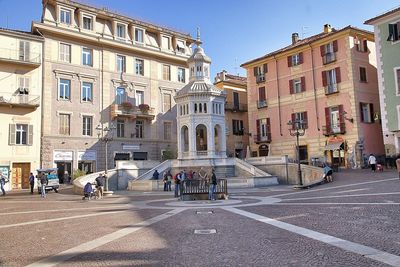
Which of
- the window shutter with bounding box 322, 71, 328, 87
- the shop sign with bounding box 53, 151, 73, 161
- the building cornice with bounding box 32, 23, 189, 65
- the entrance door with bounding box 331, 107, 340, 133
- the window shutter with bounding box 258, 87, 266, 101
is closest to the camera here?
the shop sign with bounding box 53, 151, 73, 161

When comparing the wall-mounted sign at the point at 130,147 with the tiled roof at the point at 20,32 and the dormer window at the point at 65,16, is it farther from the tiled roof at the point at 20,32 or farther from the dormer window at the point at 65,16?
the dormer window at the point at 65,16

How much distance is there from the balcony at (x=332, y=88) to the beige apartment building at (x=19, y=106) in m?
Result: 27.4

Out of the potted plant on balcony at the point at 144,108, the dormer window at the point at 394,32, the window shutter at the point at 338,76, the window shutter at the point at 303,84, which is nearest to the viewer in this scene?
the dormer window at the point at 394,32

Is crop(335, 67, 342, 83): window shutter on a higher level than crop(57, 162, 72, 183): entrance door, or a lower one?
higher

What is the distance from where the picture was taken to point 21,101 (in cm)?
3266

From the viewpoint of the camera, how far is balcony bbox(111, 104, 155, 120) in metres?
38.1

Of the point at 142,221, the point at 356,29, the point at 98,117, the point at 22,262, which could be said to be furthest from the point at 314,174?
the point at 22,262

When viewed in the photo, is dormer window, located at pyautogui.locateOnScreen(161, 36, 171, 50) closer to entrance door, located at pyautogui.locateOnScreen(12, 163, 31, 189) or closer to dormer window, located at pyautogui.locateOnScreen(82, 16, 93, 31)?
dormer window, located at pyautogui.locateOnScreen(82, 16, 93, 31)

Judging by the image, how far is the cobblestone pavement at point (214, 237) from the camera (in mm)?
6438

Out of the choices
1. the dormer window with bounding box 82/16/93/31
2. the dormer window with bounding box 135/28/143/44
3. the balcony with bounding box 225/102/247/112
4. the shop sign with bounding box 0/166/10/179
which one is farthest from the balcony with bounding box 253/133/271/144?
the shop sign with bounding box 0/166/10/179

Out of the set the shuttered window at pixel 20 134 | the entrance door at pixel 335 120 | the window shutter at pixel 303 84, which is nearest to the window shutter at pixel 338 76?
the entrance door at pixel 335 120

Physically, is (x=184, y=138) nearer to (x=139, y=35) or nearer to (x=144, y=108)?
(x=144, y=108)

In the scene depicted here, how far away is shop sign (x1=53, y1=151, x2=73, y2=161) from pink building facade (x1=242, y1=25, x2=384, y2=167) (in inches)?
823

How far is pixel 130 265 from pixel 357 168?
99.9 ft
